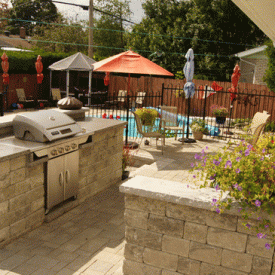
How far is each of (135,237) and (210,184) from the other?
88cm

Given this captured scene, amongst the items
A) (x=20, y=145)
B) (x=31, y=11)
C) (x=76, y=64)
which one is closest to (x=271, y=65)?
(x=76, y=64)

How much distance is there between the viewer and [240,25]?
23.0m

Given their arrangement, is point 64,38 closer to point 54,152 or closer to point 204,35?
point 204,35

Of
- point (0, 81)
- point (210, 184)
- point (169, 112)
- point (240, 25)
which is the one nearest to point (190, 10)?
point (240, 25)

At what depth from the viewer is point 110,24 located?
35.2 m

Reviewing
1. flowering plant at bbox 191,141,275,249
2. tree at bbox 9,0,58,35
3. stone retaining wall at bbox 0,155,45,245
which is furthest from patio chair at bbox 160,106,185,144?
tree at bbox 9,0,58,35

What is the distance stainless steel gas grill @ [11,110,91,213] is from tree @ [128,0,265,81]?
58.5 ft

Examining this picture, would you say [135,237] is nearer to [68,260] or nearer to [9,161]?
[68,260]

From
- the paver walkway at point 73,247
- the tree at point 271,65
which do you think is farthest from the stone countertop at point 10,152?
the tree at point 271,65

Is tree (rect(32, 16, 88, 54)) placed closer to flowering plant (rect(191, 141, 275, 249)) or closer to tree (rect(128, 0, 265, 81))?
tree (rect(128, 0, 265, 81))

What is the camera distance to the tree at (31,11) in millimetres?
50112

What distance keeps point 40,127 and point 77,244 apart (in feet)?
5.22

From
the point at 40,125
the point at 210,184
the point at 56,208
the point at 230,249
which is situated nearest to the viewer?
the point at 230,249

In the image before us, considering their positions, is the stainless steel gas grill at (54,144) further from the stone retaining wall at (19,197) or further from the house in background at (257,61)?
the house in background at (257,61)
